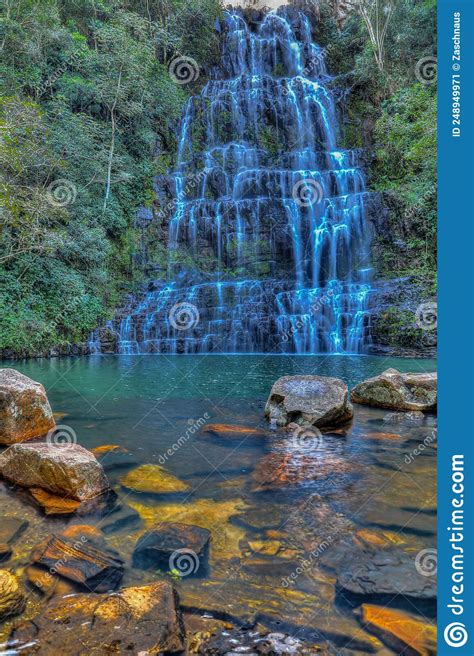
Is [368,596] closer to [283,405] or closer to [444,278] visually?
[444,278]

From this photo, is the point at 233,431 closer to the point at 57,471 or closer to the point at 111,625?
the point at 57,471

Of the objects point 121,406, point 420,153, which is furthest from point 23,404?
point 420,153

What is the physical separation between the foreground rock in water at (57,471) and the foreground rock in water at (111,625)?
50.2 inches

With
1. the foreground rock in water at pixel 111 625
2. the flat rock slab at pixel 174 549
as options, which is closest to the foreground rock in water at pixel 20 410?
the flat rock slab at pixel 174 549

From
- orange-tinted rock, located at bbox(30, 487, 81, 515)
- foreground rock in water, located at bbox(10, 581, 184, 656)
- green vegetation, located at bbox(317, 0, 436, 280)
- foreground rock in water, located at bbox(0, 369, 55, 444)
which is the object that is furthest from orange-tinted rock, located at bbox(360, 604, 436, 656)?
green vegetation, located at bbox(317, 0, 436, 280)

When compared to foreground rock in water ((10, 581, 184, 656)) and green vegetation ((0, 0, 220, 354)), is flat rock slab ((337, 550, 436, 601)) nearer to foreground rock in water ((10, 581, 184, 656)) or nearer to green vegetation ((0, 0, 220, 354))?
foreground rock in water ((10, 581, 184, 656))

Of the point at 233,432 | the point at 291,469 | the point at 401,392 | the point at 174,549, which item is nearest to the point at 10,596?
the point at 174,549

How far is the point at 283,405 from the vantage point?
224 inches

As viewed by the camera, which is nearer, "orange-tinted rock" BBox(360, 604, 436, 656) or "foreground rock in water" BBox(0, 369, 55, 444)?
"orange-tinted rock" BBox(360, 604, 436, 656)

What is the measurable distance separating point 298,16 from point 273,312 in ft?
83.8

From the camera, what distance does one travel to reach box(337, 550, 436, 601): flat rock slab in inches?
88.9

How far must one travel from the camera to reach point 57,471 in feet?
11.0

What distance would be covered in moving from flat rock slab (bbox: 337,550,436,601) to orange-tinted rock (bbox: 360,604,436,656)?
0.12 meters

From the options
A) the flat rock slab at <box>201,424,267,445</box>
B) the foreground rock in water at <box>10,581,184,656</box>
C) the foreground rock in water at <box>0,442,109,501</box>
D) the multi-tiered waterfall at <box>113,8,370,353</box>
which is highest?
the multi-tiered waterfall at <box>113,8,370,353</box>
